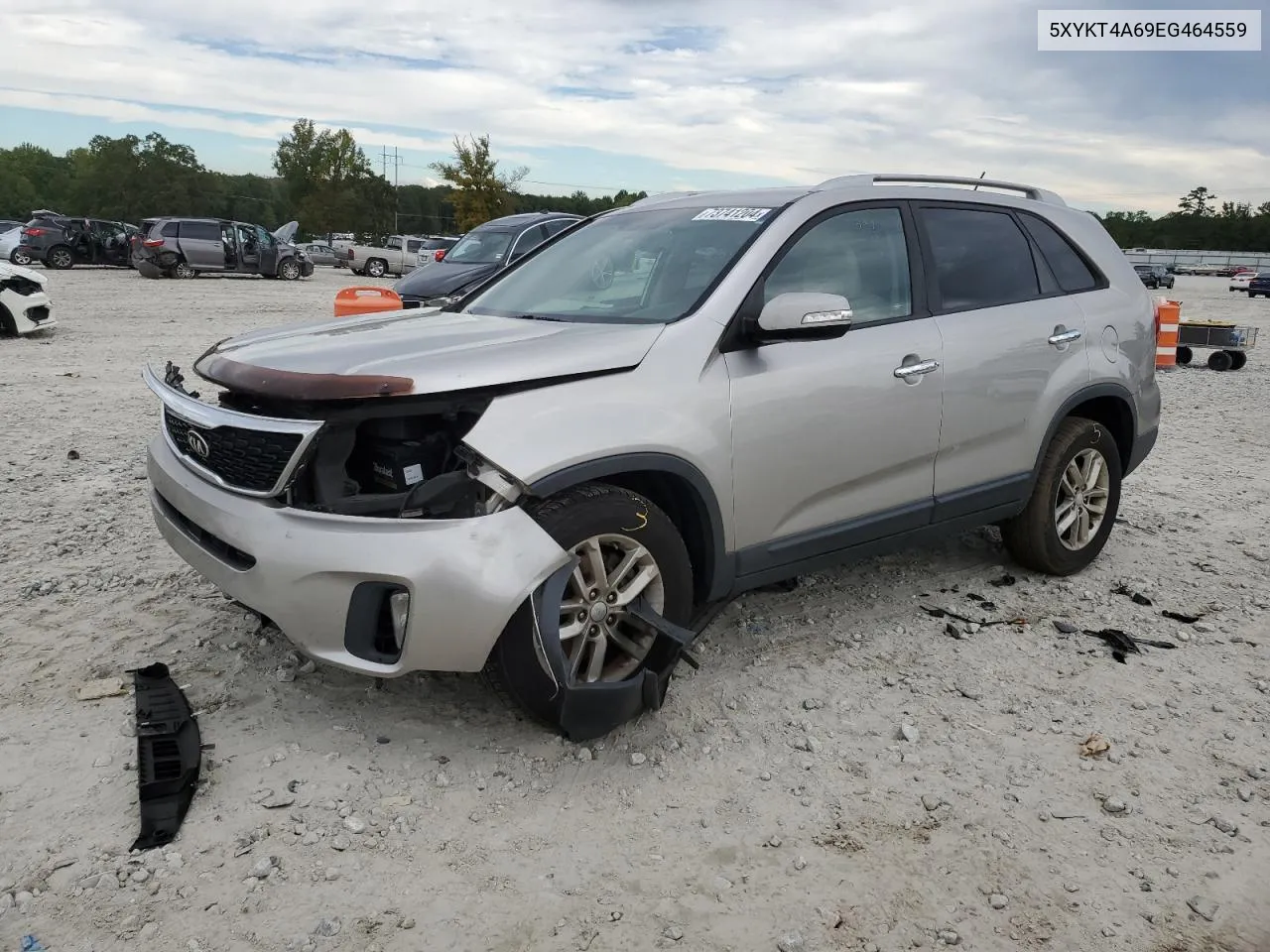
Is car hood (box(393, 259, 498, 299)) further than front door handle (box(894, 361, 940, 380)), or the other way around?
car hood (box(393, 259, 498, 299))

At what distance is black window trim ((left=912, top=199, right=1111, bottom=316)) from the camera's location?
4.27 m

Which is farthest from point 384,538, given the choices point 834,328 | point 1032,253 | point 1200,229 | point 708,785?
point 1200,229

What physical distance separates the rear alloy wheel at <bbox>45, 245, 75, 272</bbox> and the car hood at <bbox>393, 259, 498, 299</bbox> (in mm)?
20886

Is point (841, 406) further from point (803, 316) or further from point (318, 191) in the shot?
point (318, 191)

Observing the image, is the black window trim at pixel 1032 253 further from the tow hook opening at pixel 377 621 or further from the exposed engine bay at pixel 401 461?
the tow hook opening at pixel 377 621

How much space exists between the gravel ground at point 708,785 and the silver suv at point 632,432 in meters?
0.38

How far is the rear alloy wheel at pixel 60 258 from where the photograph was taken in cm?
2983

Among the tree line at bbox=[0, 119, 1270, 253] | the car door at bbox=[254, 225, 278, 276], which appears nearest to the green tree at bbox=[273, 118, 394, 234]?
the tree line at bbox=[0, 119, 1270, 253]

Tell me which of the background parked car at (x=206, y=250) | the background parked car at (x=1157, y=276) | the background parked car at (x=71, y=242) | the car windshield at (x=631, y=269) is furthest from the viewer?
the background parked car at (x=1157, y=276)

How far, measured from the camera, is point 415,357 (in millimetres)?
3100

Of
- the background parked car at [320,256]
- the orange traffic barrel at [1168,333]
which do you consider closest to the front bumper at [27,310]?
the orange traffic barrel at [1168,333]

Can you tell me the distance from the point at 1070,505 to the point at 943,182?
5.53 ft

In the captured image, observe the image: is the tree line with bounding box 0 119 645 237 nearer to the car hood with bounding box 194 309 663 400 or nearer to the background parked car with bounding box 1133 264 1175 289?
the background parked car with bounding box 1133 264 1175 289

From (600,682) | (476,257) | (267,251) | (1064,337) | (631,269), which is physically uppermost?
(267,251)
